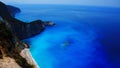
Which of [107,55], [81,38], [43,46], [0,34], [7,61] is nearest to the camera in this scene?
[7,61]

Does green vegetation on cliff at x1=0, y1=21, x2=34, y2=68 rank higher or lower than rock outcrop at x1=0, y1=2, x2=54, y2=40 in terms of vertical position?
lower

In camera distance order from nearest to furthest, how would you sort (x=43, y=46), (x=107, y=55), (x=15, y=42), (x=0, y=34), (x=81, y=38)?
1. (x=0, y=34)
2. (x=15, y=42)
3. (x=107, y=55)
4. (x=43, y=46)
5. (x=81, y=38)

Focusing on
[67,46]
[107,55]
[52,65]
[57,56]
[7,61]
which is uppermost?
[67,46]

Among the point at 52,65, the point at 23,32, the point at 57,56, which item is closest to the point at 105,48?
the point at 57,56

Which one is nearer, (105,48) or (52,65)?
(52,65)

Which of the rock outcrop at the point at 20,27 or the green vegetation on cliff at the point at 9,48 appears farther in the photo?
the rock outcrop at the point at 20,27

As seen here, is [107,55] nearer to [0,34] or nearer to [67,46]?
[67,46]

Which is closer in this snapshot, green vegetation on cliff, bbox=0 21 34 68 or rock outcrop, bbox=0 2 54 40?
green vegetation on cliff, bbox=0 21 34 68

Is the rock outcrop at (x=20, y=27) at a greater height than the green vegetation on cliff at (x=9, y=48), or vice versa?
the rock outcrop at (x=20, y=27)

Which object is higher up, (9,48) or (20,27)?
(20,27)

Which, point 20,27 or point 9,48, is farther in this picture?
point 20,27

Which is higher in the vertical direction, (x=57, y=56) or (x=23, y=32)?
(x=23, y=32)
